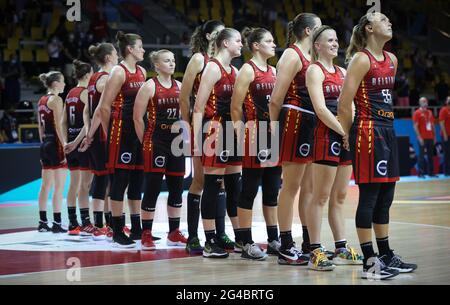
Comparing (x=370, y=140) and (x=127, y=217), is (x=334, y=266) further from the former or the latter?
(x=127, y=217)

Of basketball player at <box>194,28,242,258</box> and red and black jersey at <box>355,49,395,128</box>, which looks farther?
basketball player at <box>194,28,242,258</box>

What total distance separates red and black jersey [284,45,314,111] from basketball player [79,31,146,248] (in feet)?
6.29

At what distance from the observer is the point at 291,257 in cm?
702

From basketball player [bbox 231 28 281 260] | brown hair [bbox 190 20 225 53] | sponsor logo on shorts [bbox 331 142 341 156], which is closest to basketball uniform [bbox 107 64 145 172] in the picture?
brown hair [bbox 190 20 225 53]

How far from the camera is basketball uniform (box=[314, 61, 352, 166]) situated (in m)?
6.71

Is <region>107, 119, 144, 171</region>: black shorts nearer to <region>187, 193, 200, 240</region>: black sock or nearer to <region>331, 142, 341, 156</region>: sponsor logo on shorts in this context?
<region>187, 193, 200, 240</region>: black sock

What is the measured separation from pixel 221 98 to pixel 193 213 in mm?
1092

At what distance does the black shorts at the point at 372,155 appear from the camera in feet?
20.4

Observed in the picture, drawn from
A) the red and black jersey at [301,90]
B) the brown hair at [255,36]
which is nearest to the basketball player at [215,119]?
the brown hair at [255,36]

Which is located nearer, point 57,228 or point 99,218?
point 99,218

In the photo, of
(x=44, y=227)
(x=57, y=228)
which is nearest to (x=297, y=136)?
(x=57, y=228)

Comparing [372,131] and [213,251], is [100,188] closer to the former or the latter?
[213,251]

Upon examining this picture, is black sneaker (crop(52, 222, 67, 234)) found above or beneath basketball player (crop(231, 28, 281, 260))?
beneath

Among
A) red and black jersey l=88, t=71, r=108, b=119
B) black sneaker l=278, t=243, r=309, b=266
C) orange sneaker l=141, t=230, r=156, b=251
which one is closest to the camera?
black sneaker l=278, t=243, r=309, b=266
